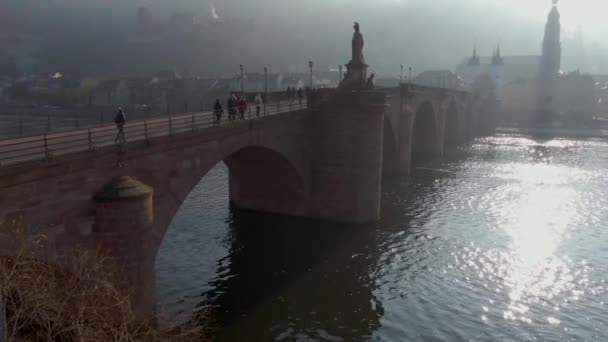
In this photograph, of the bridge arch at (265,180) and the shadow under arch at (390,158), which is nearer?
the bridge arch at (265,180)

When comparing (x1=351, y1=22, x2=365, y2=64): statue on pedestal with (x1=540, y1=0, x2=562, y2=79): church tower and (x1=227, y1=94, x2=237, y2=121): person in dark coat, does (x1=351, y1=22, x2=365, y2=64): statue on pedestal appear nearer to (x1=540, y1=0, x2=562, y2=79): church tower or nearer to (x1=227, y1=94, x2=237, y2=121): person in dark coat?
(x1=227, y1=94, x2=237, y2=121): person in dark coat

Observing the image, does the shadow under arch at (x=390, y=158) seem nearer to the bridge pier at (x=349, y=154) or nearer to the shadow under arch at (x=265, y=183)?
the bridge pier at (x=349, y=154)

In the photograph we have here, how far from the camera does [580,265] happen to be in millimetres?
27766

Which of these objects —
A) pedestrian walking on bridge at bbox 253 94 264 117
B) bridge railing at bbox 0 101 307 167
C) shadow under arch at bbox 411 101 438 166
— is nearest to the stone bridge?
bridge railing at bbox 0 101 307 167

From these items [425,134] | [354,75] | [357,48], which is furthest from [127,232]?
[425,134]

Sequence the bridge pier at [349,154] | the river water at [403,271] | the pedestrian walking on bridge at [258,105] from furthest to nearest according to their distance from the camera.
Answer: the bridge pier at [349,154]
the pedestrian walking on bridge at [258,105]
the river water at [403,271]

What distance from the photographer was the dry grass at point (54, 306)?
10.7 meters

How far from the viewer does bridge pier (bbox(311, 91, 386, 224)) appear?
3312 centimetres

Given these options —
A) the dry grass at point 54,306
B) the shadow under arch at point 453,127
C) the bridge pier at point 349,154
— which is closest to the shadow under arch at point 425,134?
the shadow under arch at point 453,127

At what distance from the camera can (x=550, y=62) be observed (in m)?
185

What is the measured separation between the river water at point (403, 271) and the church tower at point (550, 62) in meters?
138

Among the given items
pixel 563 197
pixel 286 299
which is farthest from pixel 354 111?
pixel 563 197

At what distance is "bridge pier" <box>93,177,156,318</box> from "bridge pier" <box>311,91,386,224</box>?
1717 cm

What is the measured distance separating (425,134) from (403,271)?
151 ft
